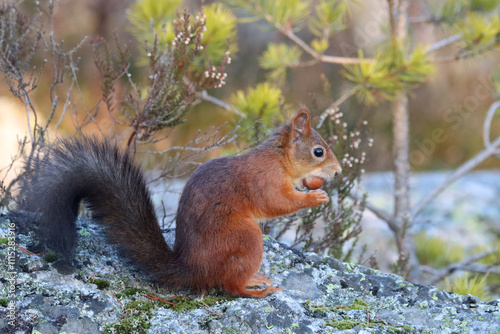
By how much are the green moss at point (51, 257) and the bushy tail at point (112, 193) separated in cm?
3

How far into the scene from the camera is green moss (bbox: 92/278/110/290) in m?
1.67

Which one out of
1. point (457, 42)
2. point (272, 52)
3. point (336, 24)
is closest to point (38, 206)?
point (272, 52)

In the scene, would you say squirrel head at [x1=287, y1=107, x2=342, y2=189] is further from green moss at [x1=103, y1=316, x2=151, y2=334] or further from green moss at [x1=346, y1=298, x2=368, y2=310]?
green moss at [x1=103, y1=316, x2=151, y2=334]

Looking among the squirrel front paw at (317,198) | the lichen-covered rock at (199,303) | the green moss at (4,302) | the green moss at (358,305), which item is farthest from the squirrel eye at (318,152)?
the green moss at (4,302)

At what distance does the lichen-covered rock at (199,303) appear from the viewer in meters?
1.49

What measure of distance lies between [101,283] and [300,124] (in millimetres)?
985

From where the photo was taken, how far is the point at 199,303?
1.69 metres

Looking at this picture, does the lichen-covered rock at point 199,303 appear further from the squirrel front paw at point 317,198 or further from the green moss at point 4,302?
the squirrel front paw at point 317,198

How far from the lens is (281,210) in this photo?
1968 millimetres

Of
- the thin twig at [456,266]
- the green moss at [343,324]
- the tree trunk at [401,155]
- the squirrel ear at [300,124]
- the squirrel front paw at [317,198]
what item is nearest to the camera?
the green moss at [343,324]

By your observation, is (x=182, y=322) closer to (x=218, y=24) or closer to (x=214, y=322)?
(x=214, y=322)

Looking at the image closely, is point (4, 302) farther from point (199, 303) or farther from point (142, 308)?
point (199, 303)

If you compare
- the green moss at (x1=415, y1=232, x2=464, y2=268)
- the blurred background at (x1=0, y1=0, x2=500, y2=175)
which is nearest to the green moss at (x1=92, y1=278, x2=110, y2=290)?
the green moss at (x1=415, y1=232, x2=464, y2=268)

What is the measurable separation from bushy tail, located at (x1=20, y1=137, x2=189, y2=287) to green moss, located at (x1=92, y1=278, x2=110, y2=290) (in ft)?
0.44
